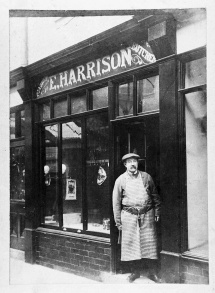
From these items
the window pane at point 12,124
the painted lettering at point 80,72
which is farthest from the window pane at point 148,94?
the window pane at point 12,124

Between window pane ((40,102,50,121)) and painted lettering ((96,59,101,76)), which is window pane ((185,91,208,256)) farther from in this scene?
window pane ((40,102,50,121))

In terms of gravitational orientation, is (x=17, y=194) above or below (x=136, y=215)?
above

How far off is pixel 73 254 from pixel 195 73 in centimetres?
364

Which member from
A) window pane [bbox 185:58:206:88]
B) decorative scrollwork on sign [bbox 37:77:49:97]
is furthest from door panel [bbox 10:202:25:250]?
window pane [bbox 185:58:206:88]

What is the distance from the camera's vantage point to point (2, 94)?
4570mm

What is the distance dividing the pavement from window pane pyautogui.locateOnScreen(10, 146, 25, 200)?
3.98ft

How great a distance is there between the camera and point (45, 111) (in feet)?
26.5

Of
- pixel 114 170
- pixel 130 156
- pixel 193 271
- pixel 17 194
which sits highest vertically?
pixel 130 156

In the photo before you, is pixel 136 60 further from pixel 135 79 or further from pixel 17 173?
pixel 17 173

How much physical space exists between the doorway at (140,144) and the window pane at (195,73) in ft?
2.28

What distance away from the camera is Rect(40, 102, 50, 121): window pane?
26.3 feet

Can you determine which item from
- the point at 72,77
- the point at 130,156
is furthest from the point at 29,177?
Answer: the point at 130,156

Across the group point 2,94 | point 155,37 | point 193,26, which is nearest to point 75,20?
point 155,37
